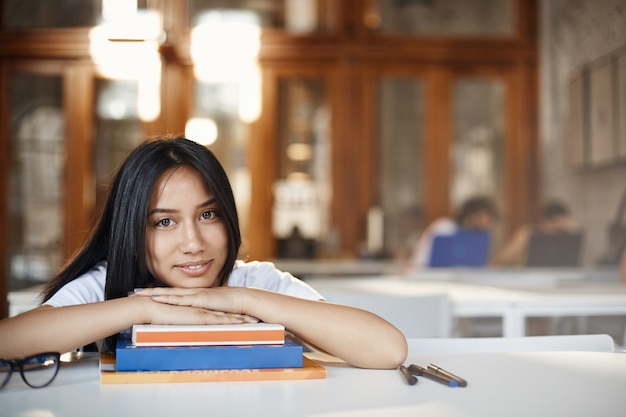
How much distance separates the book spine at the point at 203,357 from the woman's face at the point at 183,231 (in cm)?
37

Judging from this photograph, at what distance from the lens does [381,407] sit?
3.22ft

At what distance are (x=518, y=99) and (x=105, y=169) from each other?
3944mm

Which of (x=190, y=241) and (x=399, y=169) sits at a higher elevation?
(x=399, y=169)

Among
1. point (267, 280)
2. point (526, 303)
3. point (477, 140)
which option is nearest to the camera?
point (267, 280)

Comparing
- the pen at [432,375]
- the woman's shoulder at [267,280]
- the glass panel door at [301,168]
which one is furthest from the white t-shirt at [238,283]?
the glass panel door at [301,168]

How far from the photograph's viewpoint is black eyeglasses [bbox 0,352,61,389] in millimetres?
1098

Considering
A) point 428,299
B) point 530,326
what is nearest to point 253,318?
point 428,299

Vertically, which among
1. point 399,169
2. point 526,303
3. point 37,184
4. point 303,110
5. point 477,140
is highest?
point 303,110

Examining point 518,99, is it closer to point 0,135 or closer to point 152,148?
point 0,135

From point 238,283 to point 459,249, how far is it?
128 inches

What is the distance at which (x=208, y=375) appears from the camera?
1.13m

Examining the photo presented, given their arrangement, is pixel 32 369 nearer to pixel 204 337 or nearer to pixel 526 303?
pixel 204 337

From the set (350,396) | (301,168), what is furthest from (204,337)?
(301,168)

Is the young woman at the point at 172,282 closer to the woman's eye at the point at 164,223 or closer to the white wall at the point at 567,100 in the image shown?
the woman's eye at the point at 164,223
